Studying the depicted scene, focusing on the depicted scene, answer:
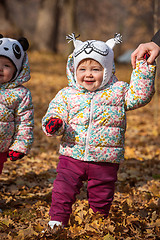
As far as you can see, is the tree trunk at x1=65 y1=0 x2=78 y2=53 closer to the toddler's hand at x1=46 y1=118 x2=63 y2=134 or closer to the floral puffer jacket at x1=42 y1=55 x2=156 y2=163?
the floral puffer jacket at x1=42 y1=55 x2=156 y2=163

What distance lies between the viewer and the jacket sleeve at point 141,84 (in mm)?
2799

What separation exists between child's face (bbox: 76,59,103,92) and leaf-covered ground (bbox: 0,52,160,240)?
1.15 m

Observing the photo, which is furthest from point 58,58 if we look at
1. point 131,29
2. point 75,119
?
point 131,29

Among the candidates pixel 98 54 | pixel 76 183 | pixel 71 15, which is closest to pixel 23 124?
pixel 76 183

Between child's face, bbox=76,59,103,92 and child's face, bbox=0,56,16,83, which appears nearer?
child's face, bbox=76,59,103,92

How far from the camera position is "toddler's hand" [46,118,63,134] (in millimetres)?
2752

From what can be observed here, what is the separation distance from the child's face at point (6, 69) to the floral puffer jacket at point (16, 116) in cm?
7

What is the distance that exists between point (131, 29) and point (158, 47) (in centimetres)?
3959

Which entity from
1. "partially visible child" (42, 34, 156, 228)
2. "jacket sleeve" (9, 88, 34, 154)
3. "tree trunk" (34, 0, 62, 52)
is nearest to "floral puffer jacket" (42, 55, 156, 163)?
"partially visible child" (42, 34, 156, 228)

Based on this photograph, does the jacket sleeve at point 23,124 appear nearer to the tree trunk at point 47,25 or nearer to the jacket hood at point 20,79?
the jacket hood at point 20,79

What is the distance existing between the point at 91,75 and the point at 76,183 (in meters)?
0.97

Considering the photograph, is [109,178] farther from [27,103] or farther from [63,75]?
[63,75]

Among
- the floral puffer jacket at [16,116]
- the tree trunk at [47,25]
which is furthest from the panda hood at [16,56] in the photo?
the tree trunk at [47,25]

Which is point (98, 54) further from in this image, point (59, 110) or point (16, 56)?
point (16, 56)
